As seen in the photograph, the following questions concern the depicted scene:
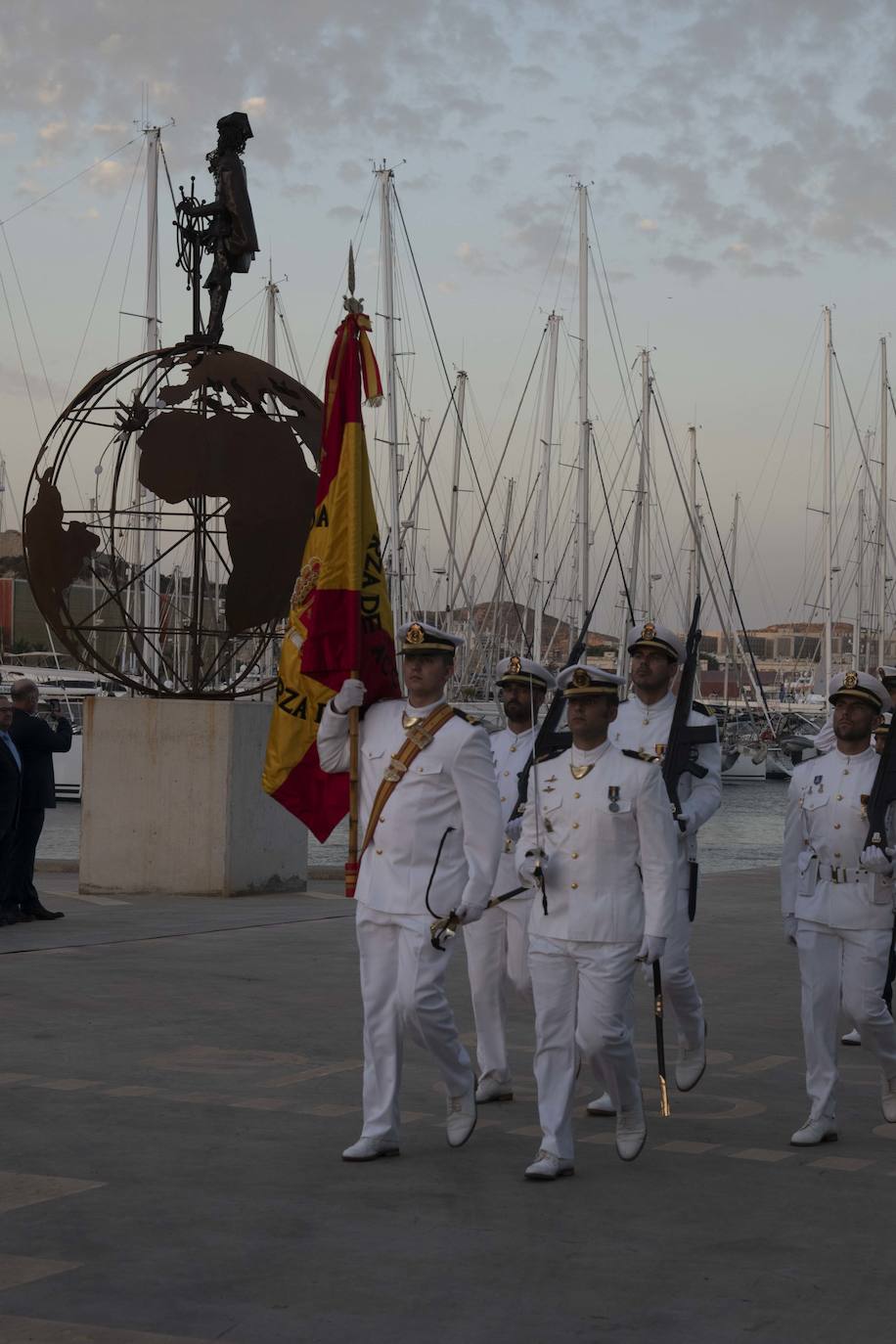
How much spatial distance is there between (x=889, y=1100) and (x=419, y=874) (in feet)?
6.98

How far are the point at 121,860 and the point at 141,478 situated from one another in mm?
3113

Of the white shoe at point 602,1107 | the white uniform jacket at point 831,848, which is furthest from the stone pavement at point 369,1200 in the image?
the white uniform jacket at point 831,848

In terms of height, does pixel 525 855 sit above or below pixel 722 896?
above

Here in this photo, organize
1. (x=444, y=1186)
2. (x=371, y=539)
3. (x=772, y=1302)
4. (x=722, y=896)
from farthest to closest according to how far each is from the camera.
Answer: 1. (x=722, y=896)
2. (x=371, y=539)
3. (x=444, y=1186)
4. (x=772, y=1302)

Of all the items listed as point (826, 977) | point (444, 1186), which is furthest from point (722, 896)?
point (444, 1186)

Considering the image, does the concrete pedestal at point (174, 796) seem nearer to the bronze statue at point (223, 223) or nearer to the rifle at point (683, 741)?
the bronze statue at point (223, 223)

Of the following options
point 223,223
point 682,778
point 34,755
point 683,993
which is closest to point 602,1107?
point 683,993

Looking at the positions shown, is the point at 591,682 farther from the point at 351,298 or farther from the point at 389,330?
the point at 389,330

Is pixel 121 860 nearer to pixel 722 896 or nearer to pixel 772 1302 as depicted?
pixel 722 896

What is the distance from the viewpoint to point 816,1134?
673 cm

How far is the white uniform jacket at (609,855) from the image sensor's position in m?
6.39

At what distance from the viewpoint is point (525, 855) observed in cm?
667

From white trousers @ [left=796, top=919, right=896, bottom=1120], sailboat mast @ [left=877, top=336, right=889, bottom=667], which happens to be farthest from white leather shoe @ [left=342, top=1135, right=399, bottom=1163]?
sailboat mast @ [left=877, top=336, right=889, bottom=667]

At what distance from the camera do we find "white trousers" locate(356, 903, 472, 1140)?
6.39 meters
